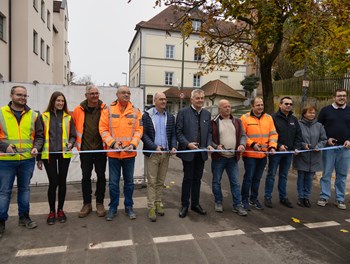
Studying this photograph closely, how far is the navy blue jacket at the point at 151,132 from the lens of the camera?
4.71 meters

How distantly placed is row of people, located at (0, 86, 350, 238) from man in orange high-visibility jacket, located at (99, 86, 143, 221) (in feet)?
0.05

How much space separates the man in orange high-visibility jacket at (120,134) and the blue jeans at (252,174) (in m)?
2.02

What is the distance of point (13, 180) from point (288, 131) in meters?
4.68

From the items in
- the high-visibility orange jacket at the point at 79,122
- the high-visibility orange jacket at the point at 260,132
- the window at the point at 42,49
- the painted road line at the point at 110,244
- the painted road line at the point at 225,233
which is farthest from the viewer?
the window at the point at 42,49

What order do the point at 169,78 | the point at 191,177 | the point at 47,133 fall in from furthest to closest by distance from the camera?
the point at 169,78 → the point at 191,177 → the point at 47,133

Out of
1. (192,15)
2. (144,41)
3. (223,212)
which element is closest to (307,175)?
(223,212)

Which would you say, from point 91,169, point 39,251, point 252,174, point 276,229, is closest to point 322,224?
point 276,229

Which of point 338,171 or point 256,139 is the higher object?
point 256,139

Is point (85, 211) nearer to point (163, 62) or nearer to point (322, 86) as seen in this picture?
point (322, 86)

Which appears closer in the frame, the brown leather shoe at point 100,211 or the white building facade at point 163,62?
the brown leather shoe at point 100,211

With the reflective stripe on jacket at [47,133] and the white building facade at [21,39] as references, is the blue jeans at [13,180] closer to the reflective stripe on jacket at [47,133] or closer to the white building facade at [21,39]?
the reflective stripe on jacket at [47,133]

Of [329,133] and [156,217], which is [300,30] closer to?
[329,133]

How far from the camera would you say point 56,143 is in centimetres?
439

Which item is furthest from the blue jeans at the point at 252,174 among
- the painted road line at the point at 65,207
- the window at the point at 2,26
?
the window at the point at 2,26
